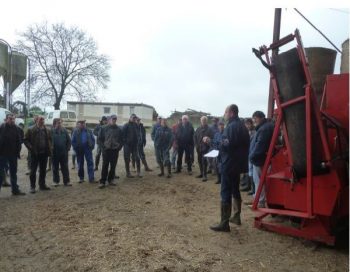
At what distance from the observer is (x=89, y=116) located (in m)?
45.5

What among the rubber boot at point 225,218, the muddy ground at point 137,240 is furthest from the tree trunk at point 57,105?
the rubber boot at point 225,218

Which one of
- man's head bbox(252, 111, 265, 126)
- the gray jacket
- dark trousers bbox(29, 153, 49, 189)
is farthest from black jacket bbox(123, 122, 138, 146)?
man's head bbox(252, 111, 265, 126)

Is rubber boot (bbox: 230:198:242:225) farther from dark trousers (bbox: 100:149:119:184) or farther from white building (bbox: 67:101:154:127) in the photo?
white building (bbox: 67:101:154:127)

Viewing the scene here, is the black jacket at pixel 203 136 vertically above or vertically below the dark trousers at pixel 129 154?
above

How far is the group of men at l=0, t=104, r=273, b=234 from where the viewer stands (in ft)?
19.1

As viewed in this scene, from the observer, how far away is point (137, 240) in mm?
5293

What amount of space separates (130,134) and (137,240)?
5.94 metres

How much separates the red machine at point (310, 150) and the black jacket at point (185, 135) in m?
6.28

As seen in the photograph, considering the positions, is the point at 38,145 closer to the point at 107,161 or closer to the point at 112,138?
the point at 107,161

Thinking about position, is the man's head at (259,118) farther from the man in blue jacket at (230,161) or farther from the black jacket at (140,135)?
the black jacket at (140,135)

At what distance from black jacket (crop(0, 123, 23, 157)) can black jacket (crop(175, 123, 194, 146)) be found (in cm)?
477

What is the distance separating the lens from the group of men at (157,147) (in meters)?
5.83

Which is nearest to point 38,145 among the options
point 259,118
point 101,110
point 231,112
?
point 231,112

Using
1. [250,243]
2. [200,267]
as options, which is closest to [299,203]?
[250,243]
